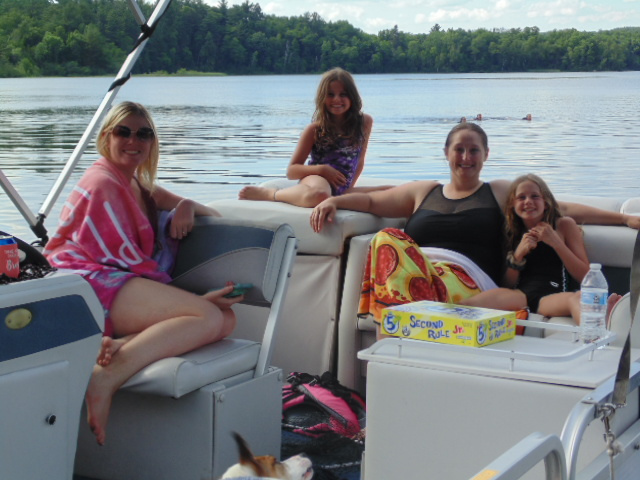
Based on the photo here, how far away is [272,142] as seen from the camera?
21297mm

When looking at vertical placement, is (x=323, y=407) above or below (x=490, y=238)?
below

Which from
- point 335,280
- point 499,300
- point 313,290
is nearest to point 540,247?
point 499,300

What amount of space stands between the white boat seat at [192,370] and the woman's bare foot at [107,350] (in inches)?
3.8

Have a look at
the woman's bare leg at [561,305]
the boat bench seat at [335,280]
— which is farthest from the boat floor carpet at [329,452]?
the woman's bare leg at [561,305]

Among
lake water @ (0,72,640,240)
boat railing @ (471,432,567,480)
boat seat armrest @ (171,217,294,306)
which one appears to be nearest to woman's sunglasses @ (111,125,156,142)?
boat seat armrest @ (171,217,294,306)

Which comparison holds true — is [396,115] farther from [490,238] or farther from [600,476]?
[600,476]

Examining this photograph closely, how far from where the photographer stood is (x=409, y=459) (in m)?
2.46

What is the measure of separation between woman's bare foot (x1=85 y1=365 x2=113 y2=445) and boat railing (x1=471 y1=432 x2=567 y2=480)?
155cm

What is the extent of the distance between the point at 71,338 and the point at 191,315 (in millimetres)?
761

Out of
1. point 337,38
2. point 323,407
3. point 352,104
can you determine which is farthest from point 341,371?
point 337,38

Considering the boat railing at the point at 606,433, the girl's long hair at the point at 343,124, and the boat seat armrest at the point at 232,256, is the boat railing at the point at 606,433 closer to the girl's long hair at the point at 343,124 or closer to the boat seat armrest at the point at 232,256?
the boat seat armrest at the point at 232,256

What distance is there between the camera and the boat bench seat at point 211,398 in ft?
9.67

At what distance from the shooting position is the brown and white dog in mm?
1972

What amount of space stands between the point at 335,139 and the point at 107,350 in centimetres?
234
